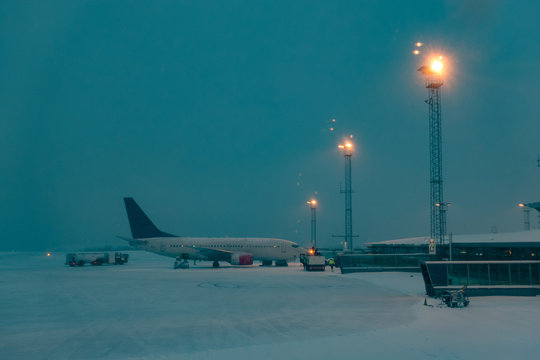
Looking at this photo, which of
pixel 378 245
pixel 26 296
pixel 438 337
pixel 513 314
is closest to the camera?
pixel 438 337

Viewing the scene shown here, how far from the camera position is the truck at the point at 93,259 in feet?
198

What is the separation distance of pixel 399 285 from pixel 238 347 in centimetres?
2029

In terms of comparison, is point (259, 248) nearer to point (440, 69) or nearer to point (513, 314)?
point (440, 69)

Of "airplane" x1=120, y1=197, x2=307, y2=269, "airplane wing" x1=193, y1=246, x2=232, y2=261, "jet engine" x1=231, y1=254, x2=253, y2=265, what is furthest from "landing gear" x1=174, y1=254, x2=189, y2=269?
"jet engine" x1=231, y1=254, x2=253, y2=265

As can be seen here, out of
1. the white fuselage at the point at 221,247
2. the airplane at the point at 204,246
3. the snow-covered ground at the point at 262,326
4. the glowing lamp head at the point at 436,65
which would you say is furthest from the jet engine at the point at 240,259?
the glowing lamp head at the point at 436,65

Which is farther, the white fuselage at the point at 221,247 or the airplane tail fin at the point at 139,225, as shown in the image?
the airplane tail fin at the point at 139,225

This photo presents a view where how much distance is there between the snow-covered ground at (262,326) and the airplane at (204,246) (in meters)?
30.0

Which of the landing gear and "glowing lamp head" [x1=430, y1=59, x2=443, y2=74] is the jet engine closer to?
the landing gear

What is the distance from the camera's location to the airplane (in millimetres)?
54094

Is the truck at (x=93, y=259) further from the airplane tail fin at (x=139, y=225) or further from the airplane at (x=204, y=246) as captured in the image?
the airplane tail fin at (x=139, y=225)

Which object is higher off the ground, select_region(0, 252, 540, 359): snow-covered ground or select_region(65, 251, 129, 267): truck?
select_region(0, 252, 540, 359): snow-covered ground

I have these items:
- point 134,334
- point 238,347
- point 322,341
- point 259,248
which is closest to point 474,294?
point 322,341

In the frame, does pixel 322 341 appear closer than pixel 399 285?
Yes

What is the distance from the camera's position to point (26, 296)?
23.7 meters
